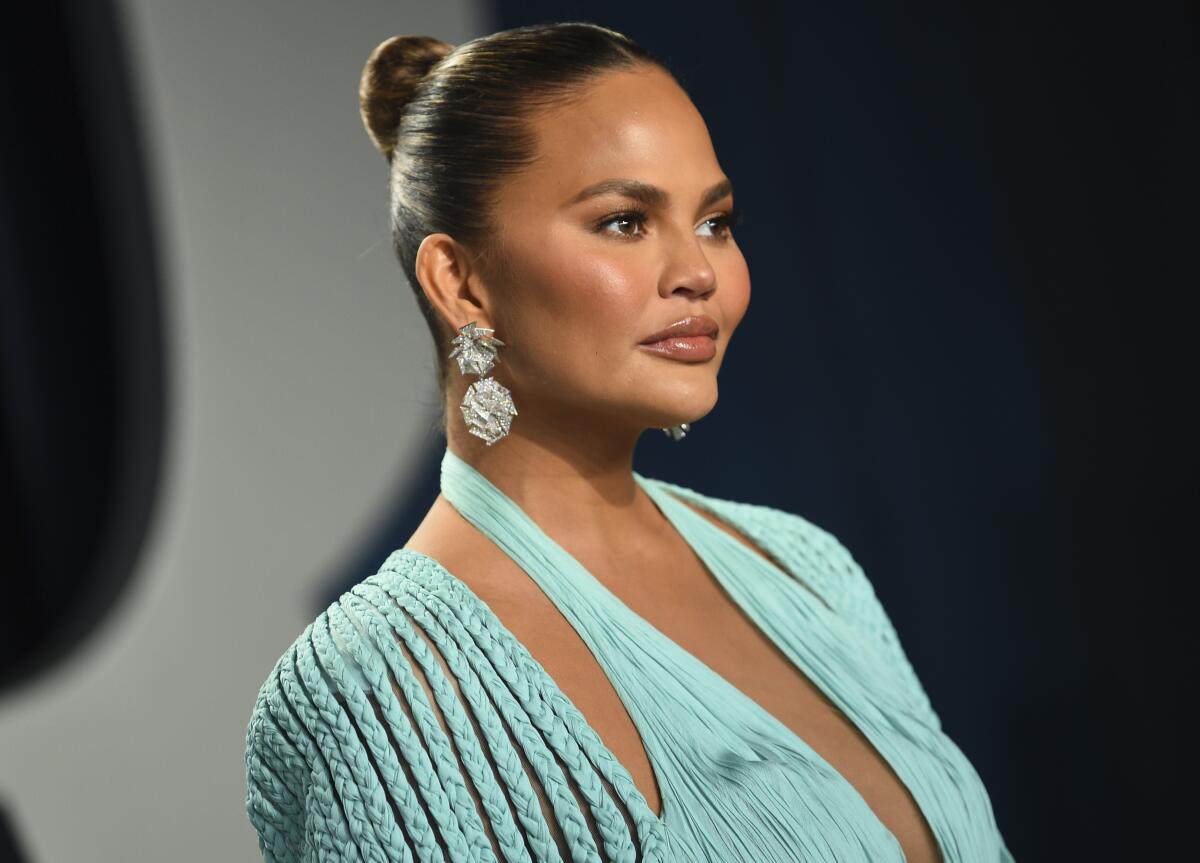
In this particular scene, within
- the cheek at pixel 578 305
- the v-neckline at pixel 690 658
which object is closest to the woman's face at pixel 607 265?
the cheek at pixel 578 305

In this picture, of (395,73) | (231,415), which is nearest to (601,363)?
(395,73)

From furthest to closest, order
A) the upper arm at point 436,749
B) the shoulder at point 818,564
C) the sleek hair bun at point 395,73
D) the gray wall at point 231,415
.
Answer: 1. the gray wall at point 231,415
2. the shoulder at point 818,564
3. the sleek hair bun at point 395,73
4. the upper arm at point 436,749

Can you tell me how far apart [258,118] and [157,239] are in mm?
252

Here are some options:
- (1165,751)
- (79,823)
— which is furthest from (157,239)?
(1165,751)

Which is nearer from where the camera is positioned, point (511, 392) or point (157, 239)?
point (511, 392)

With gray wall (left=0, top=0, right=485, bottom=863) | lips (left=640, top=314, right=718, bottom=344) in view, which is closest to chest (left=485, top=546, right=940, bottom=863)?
lips (left=640, top=314, right=718, bottom=344)

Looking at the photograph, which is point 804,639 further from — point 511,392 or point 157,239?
point 157,239

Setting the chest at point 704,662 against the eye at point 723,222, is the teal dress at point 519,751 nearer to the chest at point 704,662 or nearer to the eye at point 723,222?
the chest at point 704,662

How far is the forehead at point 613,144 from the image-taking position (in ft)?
4.22

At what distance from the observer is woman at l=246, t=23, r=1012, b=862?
1193 mm

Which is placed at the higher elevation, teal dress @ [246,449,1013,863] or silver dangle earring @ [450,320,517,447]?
silver dangle earring @ [450,320,517,447]

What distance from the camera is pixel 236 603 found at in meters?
2.20

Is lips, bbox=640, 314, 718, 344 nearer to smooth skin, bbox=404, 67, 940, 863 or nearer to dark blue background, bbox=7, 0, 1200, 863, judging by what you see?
smooth skin, bbox=404, 67, 940, 863

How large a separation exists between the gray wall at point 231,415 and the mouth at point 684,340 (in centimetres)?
97
